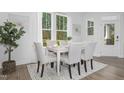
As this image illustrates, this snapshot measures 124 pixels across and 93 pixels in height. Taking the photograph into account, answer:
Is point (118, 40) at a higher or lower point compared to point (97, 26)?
lower

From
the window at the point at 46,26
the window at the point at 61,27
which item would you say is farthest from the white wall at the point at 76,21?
the window at the point at 46,26

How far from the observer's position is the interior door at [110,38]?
6646 millimetres

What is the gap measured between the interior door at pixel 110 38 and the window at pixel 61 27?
2.19 meters

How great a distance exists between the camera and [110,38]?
6.83 metres

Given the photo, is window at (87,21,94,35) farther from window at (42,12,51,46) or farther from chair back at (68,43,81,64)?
chair back at (68,43,81,64)

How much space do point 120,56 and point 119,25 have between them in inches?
63.6

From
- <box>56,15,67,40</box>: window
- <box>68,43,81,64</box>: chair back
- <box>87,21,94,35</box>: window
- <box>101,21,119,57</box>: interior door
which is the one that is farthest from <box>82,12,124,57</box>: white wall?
<box>68,43,81,64</box>: chair back

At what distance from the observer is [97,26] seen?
23.0 ft

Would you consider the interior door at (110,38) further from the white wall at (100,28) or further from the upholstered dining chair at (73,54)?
the upholstered dining chair at (73,54)

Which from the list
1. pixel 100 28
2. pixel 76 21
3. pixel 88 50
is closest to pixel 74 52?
pixel 88 50

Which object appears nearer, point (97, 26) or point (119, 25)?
point (119, 25)

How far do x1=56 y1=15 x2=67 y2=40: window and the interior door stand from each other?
2192 millimetres
